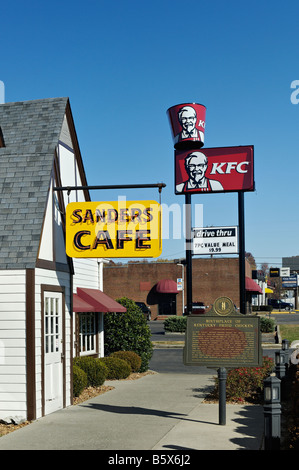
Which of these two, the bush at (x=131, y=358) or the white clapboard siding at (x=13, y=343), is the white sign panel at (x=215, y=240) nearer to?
the bush at (x=131, y=358)

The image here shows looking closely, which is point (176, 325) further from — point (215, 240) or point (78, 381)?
point (78, 381)

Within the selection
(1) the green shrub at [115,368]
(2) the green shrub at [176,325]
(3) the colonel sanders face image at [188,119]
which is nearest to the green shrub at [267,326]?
(2) the green shrub at [176,325]

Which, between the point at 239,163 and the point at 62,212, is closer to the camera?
the point at 62,212

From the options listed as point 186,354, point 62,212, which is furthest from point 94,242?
point 186,354

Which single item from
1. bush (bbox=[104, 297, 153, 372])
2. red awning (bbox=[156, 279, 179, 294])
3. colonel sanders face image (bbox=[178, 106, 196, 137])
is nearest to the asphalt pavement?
bush (bbox=[104, 297, 153, 372])

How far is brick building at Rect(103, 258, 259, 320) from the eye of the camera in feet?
198

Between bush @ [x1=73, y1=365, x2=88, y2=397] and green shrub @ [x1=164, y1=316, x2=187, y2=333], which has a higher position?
bush @ [x1=73, y1=365, x2=88, y2=397]

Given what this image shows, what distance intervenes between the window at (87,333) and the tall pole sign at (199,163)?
12.0 ft

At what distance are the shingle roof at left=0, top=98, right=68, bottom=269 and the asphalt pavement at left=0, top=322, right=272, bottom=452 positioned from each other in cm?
340

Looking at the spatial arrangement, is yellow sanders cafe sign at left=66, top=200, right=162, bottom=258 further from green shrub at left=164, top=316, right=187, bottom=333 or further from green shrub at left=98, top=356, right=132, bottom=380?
green shrub at left=164, top=316, right=187, bottom=333

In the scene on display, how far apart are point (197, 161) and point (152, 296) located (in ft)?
139

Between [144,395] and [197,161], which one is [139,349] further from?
[197,161]

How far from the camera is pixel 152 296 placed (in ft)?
208

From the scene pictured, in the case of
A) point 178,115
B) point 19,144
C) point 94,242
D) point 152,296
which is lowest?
point 152,296
